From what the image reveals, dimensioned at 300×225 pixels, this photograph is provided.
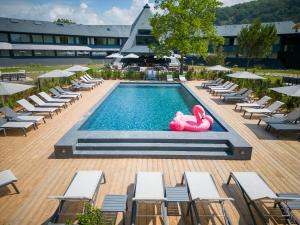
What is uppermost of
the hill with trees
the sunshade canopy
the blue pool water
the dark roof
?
the hill with trees

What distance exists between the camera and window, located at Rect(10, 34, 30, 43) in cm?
4072

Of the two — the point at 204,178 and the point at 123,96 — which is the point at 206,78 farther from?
the point at 204,178

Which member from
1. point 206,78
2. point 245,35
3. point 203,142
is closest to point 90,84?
point 206,78

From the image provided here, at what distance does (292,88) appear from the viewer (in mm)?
10266

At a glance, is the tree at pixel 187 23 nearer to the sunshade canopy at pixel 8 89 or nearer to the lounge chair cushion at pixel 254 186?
the sunshade canopy at pixel 8 89

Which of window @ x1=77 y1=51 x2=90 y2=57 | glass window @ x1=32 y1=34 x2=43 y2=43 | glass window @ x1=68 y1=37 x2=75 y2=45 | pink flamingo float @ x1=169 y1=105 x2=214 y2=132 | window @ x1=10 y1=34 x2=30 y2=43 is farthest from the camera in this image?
window @ x1=77 y1=51 x2=90 y2=57

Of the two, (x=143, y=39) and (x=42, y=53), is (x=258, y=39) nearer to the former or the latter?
(x=143, y=39)

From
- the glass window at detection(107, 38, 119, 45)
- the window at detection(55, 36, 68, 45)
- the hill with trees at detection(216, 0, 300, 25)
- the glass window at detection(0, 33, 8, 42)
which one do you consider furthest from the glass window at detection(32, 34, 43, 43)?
the hill with trees at detection(216, 0, 300, 25)

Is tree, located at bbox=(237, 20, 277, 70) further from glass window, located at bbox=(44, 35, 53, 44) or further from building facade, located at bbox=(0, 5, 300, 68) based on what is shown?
glass window, located at bbox=(44, 35, 53, 44)

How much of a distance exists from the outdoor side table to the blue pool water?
5.77 m

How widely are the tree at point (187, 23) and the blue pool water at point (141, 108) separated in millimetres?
6796

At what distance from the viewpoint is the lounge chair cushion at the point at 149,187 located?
5.18 metres

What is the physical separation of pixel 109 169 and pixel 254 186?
4.09 metres

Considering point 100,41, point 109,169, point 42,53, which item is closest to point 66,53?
point 42,53
